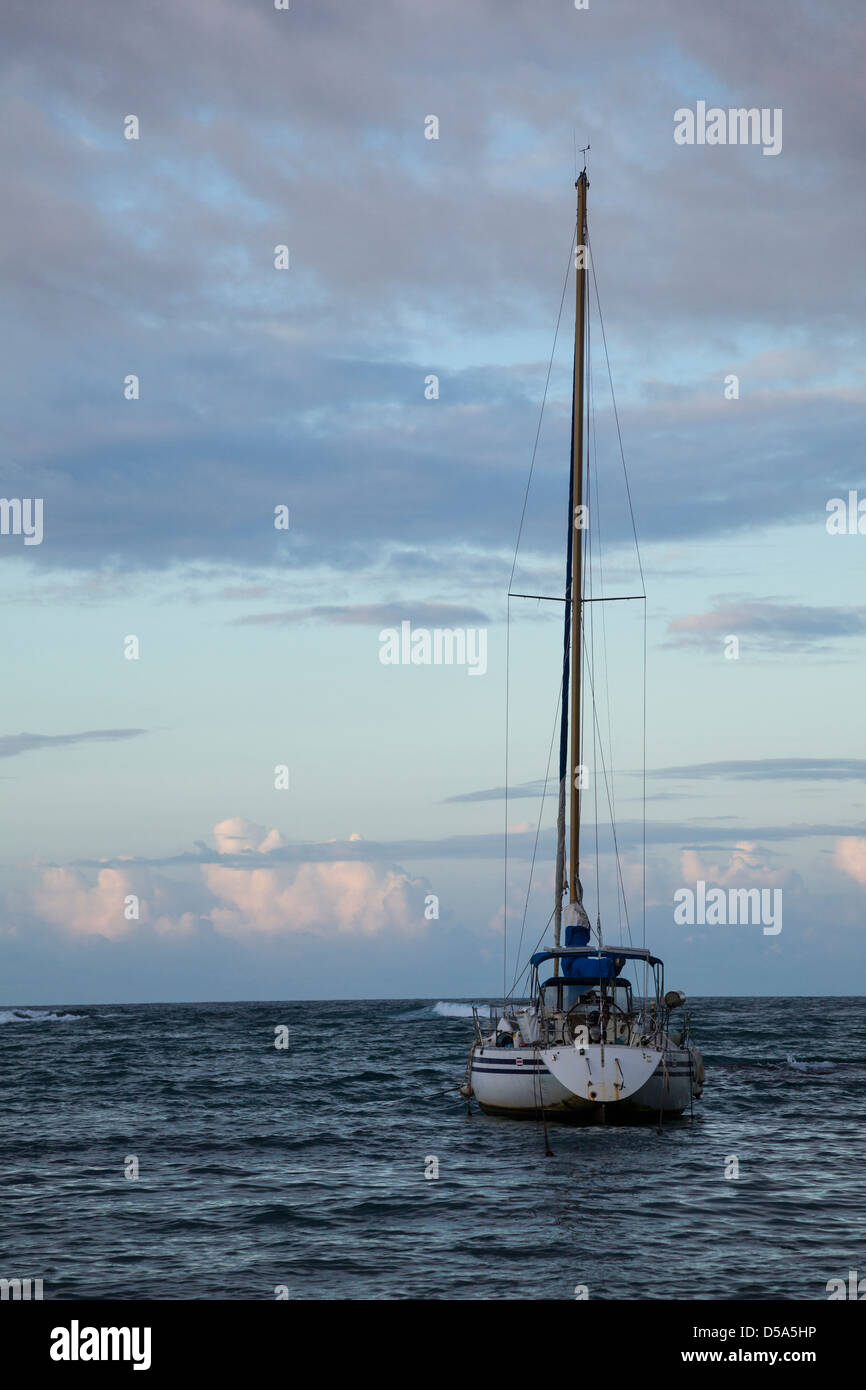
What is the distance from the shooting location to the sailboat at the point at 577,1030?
27625 millimetres

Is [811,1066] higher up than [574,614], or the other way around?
[574,614]

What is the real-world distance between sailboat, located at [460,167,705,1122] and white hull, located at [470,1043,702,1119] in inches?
0.9

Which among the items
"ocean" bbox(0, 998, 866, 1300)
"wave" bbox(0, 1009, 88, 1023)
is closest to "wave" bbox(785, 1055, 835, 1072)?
"ocean" bbox(0, 998, 866, 1300)

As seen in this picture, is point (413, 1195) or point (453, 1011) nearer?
point (413, 1195)

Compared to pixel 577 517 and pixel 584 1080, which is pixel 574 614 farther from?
pixel 584 1080

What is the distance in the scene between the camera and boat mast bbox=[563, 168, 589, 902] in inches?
1373

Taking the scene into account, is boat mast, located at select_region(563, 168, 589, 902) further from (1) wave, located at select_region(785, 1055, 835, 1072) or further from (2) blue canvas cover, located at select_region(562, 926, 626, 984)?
(1) wave, located at select_region(785, 1055, 835, 1072)

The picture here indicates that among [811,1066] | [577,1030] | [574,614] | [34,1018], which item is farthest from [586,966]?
[34,1018]

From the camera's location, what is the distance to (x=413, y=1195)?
22656mm

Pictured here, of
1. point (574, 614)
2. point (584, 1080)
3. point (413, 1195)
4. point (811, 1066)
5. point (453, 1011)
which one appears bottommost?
point (453, 1011)

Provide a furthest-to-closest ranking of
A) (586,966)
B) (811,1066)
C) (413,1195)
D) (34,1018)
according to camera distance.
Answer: (34,1018) < (811,1066) < (586,966) < (413,1195)

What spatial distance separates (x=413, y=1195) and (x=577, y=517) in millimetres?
20134

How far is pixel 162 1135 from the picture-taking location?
31.7 m
